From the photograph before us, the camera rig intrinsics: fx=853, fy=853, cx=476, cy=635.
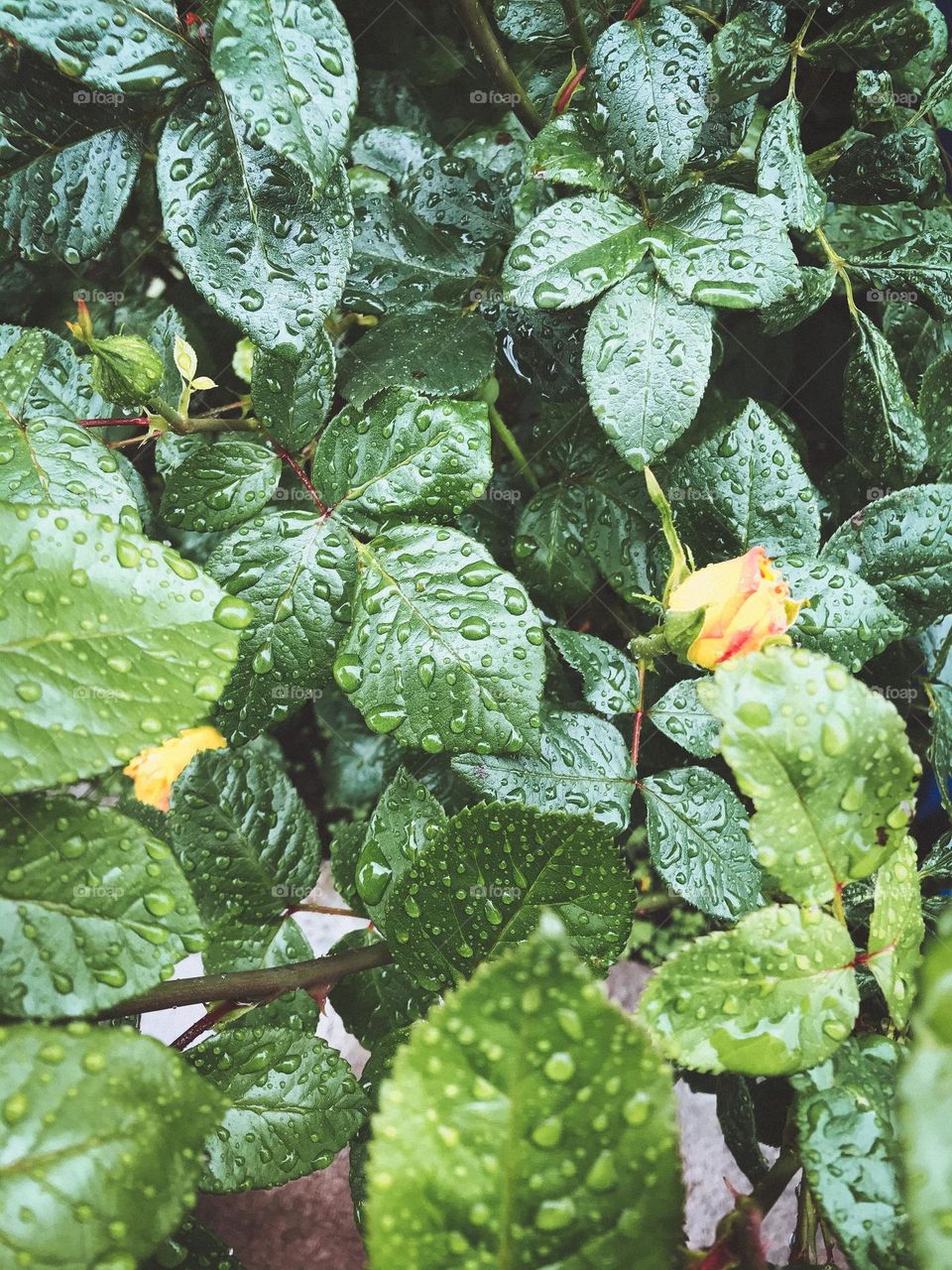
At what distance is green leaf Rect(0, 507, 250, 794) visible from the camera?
33 cm

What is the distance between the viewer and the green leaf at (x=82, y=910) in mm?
339

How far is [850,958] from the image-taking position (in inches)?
14.8

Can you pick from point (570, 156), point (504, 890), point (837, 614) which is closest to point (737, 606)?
point (837, 614)

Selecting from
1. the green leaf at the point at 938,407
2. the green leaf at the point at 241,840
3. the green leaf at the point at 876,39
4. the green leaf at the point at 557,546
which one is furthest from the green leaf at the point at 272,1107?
the green leaf at the point at 876,39

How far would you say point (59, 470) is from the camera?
1.64 feet

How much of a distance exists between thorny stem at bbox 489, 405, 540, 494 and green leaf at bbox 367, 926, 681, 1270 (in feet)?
1.89

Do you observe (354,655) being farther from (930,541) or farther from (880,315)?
(880,315)

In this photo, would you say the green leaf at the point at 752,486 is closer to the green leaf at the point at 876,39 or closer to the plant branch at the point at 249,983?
the green leaf at the point at 876,39

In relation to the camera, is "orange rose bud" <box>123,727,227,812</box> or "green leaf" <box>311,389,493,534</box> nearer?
"green leaf" <box>311,389,493,534</box>

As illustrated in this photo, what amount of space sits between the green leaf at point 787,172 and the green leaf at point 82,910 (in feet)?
1.87

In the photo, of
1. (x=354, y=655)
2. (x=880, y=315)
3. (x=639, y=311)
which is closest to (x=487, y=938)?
(x=354, y=655)

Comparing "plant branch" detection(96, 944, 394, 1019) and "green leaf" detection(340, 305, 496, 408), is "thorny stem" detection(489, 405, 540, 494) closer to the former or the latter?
"green leaf" detection(340, 305, 496, 408)

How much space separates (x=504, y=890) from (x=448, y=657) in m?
0.14

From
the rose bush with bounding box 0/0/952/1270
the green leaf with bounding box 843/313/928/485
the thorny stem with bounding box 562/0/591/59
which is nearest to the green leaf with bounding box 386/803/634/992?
the rose bush with bounding box 0/0/952/1270
